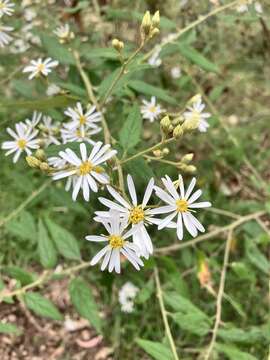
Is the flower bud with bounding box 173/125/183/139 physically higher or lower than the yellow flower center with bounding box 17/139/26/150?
lower

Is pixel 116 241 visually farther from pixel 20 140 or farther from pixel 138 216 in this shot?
pixel 20 140

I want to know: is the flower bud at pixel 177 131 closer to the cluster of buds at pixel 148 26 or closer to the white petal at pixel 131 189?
the white petal at pixel 131 189

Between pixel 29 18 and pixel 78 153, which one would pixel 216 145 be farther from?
pixel 78 153

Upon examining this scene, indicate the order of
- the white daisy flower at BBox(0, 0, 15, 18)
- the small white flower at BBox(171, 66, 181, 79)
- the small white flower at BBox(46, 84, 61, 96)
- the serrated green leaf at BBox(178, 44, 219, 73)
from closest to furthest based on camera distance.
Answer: the white daisy flower at BBox(0, 0, 15, 18) < the small white flower at BBox(46, 84, 61, 96) < the serrated green leaf at BBox(178, 44, 219, 73) < the small white flower at BBox(171, 66, 181, 79)

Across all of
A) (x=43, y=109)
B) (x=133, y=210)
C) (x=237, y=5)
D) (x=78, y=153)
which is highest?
(x=237, y=5)

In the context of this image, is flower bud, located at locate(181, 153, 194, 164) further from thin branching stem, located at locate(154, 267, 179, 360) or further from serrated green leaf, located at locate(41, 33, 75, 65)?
serrated green leaf, located at locate(41, 33, 75, 65)

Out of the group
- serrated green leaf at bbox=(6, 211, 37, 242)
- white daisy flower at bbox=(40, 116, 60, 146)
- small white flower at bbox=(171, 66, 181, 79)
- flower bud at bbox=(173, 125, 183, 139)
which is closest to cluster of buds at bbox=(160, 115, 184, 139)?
flower bud at bbox=(173, 125, 183, 139)

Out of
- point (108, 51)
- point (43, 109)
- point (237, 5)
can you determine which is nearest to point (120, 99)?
point (108, 51)
